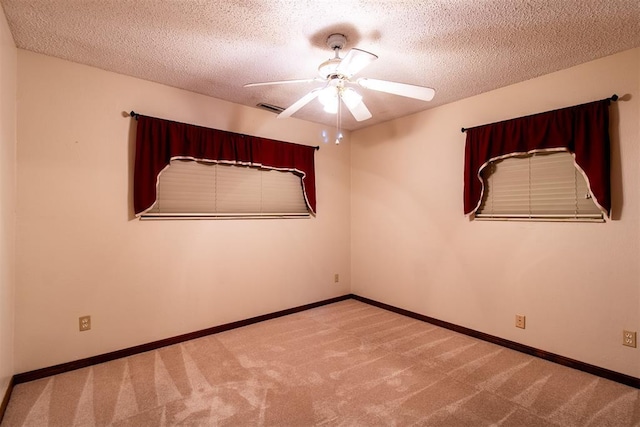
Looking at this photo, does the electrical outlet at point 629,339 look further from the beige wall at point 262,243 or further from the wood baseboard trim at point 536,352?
the wood baseboard trim at point 536,352

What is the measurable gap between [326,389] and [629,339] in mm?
2362

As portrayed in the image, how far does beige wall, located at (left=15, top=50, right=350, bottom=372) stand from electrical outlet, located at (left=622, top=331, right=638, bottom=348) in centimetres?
334

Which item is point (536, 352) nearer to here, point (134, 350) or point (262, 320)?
point (262, 320)

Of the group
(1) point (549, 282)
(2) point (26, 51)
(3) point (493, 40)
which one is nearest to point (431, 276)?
(1) point (549, 282)

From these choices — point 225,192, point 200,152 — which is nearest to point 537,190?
point 225,192

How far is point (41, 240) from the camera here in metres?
2.53

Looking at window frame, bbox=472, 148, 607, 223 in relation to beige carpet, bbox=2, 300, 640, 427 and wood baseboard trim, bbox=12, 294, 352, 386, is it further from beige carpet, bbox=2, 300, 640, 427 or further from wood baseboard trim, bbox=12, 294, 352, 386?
wood baseboard trim, bbox=12, 294, 352, 386

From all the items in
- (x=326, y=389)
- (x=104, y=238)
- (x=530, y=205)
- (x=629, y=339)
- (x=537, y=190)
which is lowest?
(x=326, y=389)

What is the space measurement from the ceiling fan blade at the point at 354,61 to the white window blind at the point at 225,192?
6.55 ft

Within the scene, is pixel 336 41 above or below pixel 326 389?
above

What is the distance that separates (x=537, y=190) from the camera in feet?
9.74

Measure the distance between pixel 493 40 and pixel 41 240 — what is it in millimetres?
3821

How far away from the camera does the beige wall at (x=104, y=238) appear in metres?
2.50

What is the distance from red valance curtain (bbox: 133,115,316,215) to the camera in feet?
9.62
